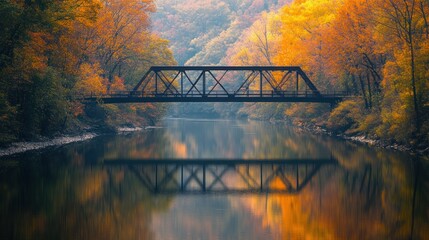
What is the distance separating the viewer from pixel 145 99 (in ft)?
204

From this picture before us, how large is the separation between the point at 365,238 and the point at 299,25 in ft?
203

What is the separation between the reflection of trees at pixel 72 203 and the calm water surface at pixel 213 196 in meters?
0.04

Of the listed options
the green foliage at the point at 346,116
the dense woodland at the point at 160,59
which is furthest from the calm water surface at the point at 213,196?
the green foliage at the point at 346,116

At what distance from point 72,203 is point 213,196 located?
698 centimetres

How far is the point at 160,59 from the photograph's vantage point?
80.1 metres

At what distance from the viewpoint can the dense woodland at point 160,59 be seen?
41719 millimetres

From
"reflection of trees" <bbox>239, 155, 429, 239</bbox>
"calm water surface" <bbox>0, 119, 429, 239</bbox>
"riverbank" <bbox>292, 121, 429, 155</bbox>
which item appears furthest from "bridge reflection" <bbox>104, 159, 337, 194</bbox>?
"riverbank" <bbox>292, 121, 429, 155</bbox>

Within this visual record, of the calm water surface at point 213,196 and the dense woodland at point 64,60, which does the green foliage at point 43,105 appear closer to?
the dense woodland at point 64,60

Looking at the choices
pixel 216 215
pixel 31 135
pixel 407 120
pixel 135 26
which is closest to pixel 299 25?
pixel 135 26

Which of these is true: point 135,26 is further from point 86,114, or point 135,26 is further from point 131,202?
point 131,202

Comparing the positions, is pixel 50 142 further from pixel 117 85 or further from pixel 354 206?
pixel 354 206

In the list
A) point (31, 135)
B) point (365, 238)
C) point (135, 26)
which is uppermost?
point (135, 26)

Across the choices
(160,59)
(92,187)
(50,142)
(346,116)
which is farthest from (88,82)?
(92,187)

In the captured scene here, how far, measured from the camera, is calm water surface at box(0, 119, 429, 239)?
2173 cm
